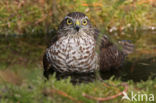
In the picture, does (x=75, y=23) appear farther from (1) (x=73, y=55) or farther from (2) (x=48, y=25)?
(2) (x=48, y=25)

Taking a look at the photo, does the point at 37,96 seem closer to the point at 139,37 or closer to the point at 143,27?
the point at 139,37

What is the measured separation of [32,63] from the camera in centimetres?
648

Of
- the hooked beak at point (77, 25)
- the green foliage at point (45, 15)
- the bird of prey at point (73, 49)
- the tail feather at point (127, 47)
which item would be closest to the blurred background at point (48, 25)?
the green foliage at point (45, 15)

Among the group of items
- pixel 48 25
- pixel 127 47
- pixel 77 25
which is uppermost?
pixel 77 25

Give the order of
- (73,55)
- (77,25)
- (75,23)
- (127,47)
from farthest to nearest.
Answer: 1. (127,47)
2. (73,55)
3. (75,23)
4. (77,25)

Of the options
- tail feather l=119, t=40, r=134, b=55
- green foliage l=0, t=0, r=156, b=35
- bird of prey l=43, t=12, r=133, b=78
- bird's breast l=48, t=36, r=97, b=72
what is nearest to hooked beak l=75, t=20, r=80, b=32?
bird of prey l=43, t=12, r=133, b=78

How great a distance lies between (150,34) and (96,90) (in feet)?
14.8

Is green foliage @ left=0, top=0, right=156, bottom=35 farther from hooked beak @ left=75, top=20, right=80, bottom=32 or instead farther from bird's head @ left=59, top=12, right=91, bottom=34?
hooked beak @ left=75, top=20, right=80, bottom=32

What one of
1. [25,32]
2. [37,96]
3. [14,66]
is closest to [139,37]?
[25,32]

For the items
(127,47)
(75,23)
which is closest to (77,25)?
(75,23)

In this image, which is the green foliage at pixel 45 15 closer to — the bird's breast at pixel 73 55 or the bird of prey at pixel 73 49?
the bird of prey at pixel 73 49

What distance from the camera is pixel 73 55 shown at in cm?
582

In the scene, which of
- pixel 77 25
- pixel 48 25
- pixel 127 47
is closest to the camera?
pixel 77 25

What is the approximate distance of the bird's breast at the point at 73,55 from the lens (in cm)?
582
